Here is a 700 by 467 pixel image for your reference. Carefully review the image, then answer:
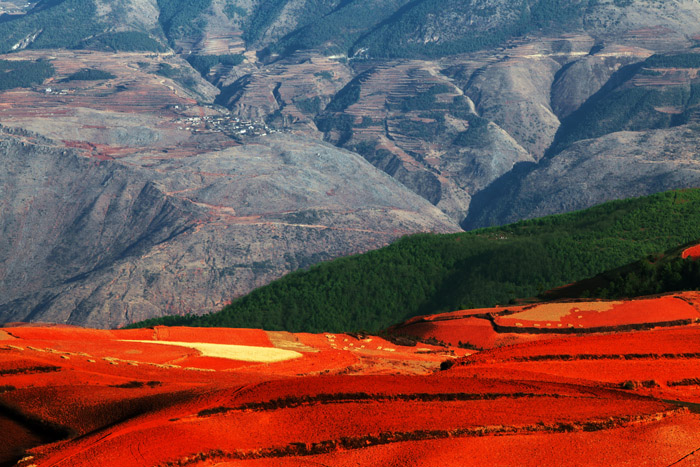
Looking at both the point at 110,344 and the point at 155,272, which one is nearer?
the point at 110,344

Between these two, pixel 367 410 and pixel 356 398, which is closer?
pixel 367 410

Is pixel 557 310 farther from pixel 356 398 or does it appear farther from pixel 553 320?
pixel 356 398

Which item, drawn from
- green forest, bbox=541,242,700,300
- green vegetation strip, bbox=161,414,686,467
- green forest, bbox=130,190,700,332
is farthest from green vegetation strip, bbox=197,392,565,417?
green forest, bbox=130,190,700,332

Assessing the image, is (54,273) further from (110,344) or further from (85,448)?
(85,448)

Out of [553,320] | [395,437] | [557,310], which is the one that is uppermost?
[395,437]

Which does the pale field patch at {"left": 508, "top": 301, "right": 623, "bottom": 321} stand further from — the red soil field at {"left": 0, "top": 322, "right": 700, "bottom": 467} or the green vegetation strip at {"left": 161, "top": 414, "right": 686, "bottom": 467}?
the green vegetation strip at {"left": 161, "top": 414, "right": 686, "bottom": 467}

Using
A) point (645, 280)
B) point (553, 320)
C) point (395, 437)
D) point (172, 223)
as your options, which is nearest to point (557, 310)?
point (553, 320)

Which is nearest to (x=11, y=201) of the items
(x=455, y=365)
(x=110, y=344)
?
(x=110, y=344)

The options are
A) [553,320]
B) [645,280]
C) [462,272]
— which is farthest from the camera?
[462,272]
